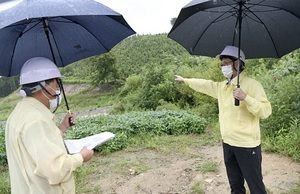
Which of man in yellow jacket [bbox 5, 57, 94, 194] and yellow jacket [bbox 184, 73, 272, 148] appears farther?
yellow jacket [bbox 184, 73, 272, 148]

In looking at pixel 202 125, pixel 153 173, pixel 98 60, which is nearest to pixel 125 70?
pixel 98 60

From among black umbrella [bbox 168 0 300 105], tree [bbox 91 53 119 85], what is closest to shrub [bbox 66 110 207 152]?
black umbrella [bbox 168 0 300 105]

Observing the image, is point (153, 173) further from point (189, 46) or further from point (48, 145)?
point (48, 145)

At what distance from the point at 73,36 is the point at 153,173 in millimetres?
2662

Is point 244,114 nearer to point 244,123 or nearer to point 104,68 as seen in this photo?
point 244,123

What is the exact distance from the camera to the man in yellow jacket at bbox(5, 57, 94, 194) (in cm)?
154

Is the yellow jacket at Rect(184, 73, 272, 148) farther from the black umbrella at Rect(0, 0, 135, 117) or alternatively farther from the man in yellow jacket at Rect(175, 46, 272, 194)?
the black umbrella at Rect(0, 0, 135, 117)

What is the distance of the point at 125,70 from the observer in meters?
29.6

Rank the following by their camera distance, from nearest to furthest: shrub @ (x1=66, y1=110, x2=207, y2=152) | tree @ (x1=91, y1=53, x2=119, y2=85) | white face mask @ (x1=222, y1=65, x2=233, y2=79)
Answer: white face mask @ (x1=222, y1=65, x2=233, y2=79)
shrub @ (x1=66, y1=110, x2=207, y2=152)
tree @ (x1=91, y1=53, x2=119, y2=85)

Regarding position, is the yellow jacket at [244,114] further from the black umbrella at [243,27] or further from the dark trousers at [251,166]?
the black umbrella at [243,27]

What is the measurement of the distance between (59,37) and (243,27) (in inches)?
65.6

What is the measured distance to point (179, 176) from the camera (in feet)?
14.1

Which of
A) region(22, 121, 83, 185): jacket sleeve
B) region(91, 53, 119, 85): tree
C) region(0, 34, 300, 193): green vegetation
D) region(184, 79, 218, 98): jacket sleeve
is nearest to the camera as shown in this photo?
region(22, 121, 83, 185): jacket sleeve

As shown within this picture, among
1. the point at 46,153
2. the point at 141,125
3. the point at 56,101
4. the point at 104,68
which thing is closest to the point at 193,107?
the point at 141,125
